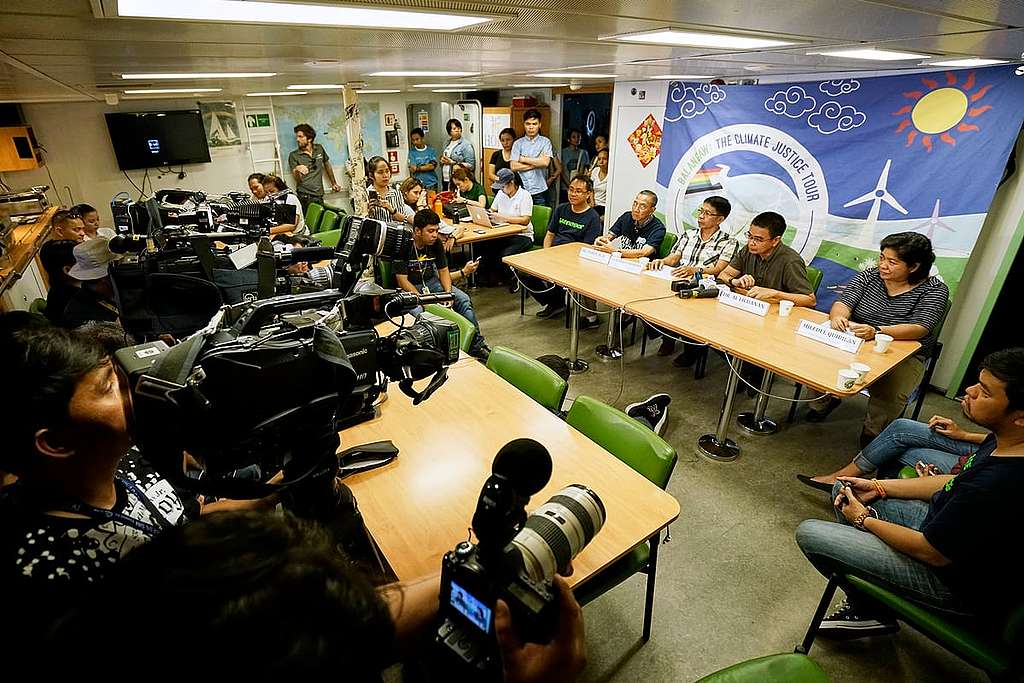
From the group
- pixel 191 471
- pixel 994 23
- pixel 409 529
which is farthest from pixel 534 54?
pixel 191 471

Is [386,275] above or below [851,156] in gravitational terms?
below

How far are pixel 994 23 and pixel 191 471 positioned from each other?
3.09 metres

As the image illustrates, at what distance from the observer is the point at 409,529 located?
5.43ft

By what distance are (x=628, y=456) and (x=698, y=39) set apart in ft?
5.50

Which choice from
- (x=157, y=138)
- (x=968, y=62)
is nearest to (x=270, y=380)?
(x=968, y=62)

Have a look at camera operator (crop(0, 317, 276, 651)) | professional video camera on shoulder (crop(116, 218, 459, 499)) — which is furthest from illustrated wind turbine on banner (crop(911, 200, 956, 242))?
camera operator (crop(0, 317, 276, 651))

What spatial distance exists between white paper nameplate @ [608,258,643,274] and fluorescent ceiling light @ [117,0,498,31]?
292 cm

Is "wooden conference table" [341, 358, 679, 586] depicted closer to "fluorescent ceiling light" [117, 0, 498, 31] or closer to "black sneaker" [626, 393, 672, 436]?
"black sneaker" [626, 393, 672, 436]

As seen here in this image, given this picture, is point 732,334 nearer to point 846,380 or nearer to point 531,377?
point 846,380

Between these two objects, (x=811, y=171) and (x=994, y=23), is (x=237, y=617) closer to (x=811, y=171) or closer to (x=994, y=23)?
(x=994, y=23)

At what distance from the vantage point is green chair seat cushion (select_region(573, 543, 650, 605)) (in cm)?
174

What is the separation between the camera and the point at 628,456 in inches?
81.1

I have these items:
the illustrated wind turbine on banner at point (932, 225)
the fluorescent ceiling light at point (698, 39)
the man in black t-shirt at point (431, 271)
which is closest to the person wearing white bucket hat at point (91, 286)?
the man in black t-shirt at point (431, 271)

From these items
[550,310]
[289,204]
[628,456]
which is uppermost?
[289,204]
